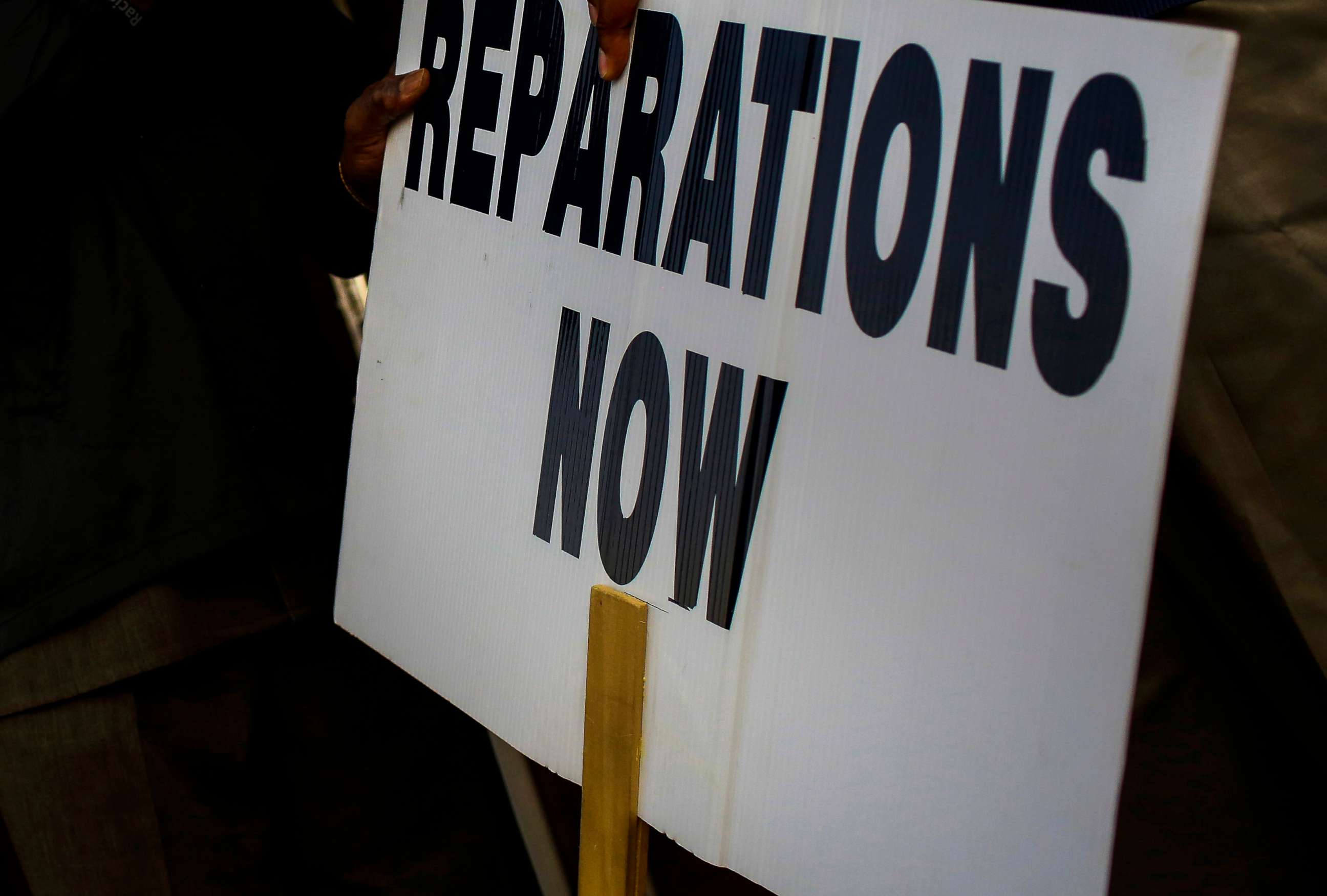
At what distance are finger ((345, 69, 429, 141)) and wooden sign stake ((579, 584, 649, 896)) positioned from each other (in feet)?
1.25

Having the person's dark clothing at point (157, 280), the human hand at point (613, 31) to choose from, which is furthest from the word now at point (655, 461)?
the person's dark clothing at point (157, 280)

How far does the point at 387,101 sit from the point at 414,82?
0.10ft

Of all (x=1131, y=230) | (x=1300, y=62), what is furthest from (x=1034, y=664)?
(x=1300, y=62)

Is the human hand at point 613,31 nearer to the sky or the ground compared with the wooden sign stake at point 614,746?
nearer to the sky

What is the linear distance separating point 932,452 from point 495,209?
1.14 ft

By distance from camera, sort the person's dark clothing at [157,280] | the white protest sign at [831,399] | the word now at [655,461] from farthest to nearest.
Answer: the person's dark clothing at [157,280]
the word now at [655,461]
the white protest sign at [831,399]

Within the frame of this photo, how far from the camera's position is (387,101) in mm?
732

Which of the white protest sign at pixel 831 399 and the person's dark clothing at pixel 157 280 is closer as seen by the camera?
the white protest sign at pixel 831 399

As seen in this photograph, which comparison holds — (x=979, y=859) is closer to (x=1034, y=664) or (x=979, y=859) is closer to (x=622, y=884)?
(x=1034, y=664)


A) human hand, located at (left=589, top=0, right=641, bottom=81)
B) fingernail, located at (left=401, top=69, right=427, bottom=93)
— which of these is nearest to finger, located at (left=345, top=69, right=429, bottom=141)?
fingernail, located at (left=401, top=69, right=427, bottom=93)

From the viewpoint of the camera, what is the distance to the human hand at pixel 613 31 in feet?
1.84

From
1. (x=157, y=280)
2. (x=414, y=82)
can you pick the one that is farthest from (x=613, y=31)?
(x=157, y=280)

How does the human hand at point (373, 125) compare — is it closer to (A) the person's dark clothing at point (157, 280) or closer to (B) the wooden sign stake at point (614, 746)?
(A) the person's dark clothing at point (157, 280)

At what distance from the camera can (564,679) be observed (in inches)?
24.8
